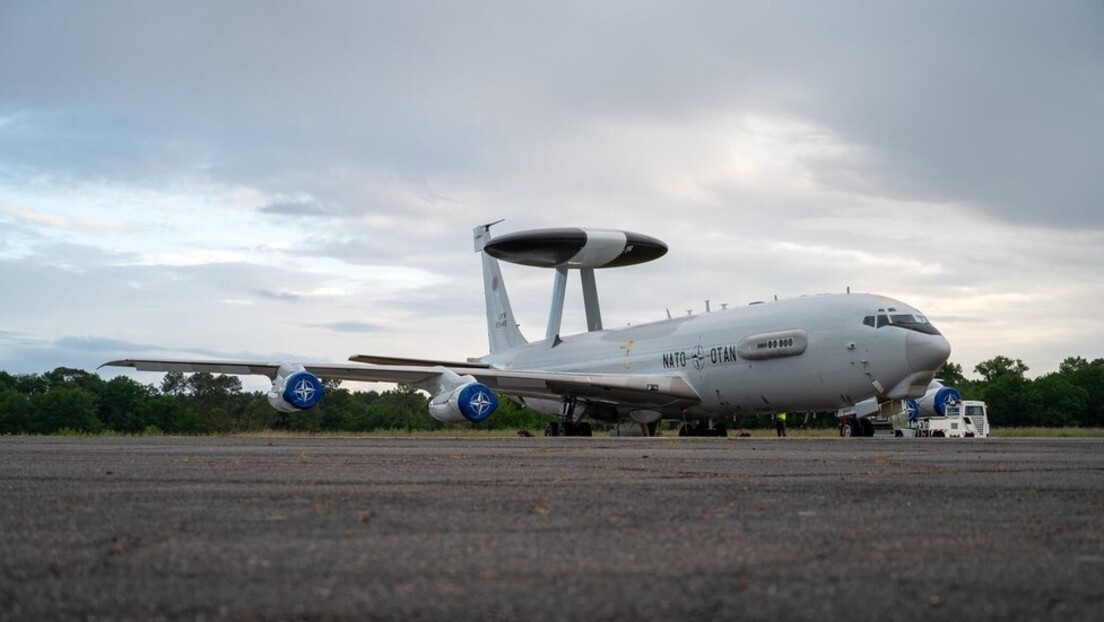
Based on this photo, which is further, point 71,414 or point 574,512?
point 71,414

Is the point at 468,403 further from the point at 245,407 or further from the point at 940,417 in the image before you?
the point at 245,407

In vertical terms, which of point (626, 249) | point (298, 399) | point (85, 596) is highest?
point (626, 249)

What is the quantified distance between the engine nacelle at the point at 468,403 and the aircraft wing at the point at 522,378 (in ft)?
5.64

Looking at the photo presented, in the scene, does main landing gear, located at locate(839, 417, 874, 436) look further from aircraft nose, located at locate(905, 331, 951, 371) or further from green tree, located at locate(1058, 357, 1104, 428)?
green tree, located at locate(1058, 357, 1104, 428)

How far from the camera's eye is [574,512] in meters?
4.91

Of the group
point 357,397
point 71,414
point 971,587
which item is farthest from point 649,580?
point 357,397

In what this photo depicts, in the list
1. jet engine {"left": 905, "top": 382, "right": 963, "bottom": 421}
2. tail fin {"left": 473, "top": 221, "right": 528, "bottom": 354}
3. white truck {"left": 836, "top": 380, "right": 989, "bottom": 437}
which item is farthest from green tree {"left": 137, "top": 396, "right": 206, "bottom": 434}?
jet engine {"left": 905, "top": 382, "right": 963, "bottom": 421}

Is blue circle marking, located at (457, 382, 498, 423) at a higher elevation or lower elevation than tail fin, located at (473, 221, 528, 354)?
lower

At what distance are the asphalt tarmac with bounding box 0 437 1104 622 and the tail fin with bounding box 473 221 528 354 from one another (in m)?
36.0

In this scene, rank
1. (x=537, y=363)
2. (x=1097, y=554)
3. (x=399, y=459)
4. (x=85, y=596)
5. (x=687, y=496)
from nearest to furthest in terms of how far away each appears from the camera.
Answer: (x=85, y=596)
(x=1097, y=554)
(x=687, y=496)
(x=399, y=459)
(x=537, y=363)

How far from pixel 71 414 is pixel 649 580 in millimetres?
58964

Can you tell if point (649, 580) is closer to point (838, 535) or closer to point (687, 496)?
point (838, 535)

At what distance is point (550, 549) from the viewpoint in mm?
3623

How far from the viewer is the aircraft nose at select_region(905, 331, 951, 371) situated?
22.5m
